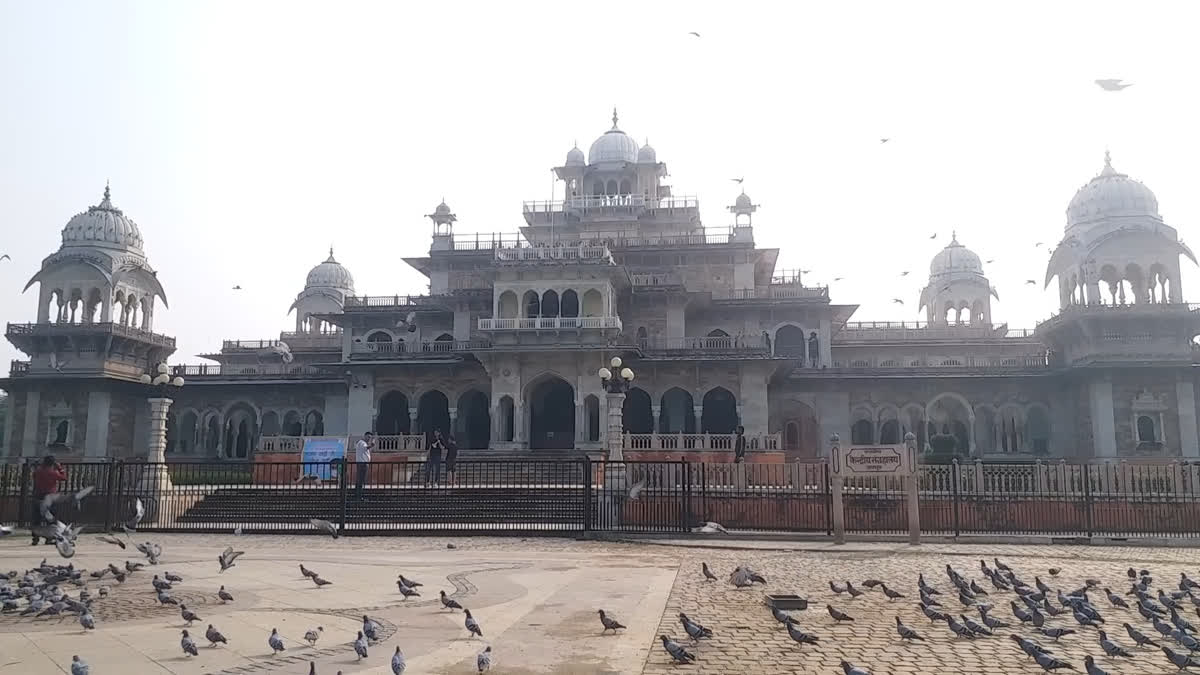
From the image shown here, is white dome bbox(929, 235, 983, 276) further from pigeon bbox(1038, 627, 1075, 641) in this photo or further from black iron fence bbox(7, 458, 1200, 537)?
pigeon bbox(1038, 627, 1075, 641)

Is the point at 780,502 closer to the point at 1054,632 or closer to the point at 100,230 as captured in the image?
the point at 1054,632

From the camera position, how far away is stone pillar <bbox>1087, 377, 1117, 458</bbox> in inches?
1444

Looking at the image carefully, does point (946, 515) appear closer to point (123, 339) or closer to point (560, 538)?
point (560, 538)

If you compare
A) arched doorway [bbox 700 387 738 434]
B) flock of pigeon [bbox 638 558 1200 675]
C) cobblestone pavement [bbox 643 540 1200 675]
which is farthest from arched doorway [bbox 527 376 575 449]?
flock of pigeon [bbox 638 558 1200 675]

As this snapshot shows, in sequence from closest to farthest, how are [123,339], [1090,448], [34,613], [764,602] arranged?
[34,613] → [764,602] → [1090,448] → [123,339]

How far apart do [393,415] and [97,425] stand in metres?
14.0

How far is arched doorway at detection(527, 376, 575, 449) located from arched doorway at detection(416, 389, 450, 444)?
4.30 metres

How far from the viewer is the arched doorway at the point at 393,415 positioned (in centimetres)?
4100

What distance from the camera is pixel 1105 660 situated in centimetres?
742

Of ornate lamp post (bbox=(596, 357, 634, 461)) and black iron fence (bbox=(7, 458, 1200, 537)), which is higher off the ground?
ornate lamp post (bbox=(596, 357, 634, 461))

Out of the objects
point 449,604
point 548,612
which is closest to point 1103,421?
point 548,612

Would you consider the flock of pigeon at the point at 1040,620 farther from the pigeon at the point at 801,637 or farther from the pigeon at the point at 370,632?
the pigeon at the point at 370,632

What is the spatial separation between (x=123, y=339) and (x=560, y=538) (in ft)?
111

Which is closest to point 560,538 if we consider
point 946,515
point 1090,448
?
point 946,515
